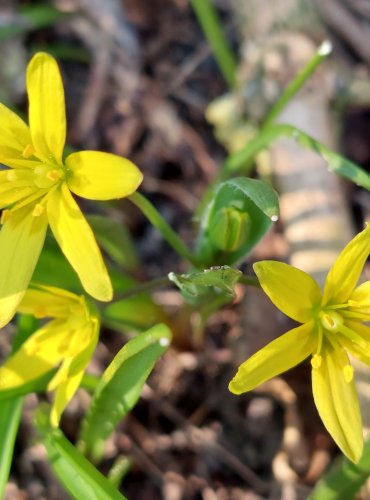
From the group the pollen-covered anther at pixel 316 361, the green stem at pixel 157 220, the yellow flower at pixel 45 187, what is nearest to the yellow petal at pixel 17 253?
the yellow flower at pixel 45 187

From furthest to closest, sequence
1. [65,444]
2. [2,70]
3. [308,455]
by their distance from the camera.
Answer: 1. [2,70]
2. [308,455]
3. [65,444]

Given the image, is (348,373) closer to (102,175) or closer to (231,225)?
(231,225)

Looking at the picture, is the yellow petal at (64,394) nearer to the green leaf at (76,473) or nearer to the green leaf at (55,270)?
the green leaf at (76,473)

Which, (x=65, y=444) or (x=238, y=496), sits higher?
(x=65, y=444)

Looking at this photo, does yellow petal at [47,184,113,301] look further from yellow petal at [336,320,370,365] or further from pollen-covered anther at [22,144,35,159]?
yellow petal at [336,320,370,365]

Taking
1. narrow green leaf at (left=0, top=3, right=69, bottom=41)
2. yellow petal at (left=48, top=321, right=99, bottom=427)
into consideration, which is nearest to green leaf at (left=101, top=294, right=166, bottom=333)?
yellow petal at (left=48, top=321, right=99, bottom=427)

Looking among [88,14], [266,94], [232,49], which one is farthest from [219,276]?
[88,14]

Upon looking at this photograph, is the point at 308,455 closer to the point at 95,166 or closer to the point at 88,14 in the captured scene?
the point at 95,166
